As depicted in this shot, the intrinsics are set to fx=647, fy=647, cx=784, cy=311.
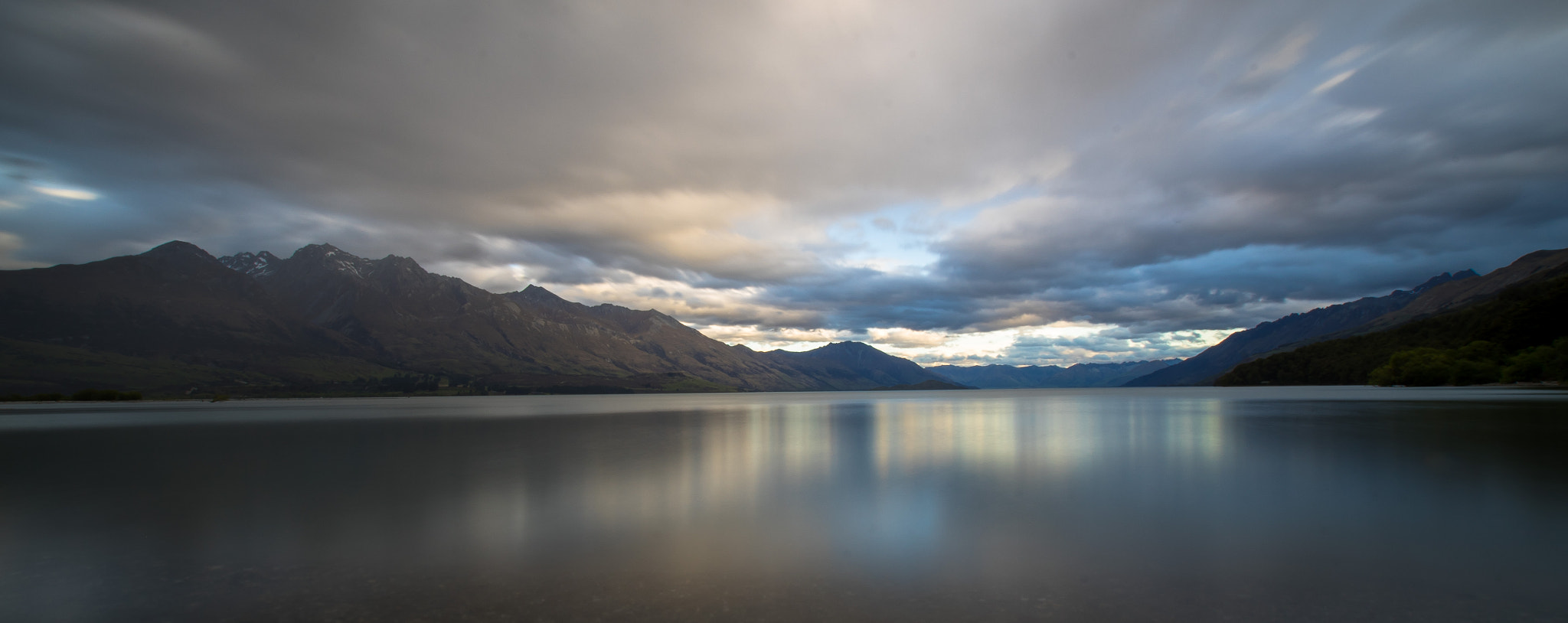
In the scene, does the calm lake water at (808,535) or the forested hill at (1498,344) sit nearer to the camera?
the calm lake water at (808,535)

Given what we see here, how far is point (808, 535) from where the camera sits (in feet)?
48.2

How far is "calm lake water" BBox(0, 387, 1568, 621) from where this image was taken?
9.73m

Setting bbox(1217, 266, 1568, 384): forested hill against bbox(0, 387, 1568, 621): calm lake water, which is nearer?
bbox(0, 387, 1568, 621): calm lake water

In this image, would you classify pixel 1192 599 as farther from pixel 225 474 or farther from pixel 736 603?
pixel 225 474

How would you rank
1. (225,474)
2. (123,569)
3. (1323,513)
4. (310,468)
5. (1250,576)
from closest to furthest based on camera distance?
(1250,576) → (123,569) → (1323,513) → (225,474) → (310,468)

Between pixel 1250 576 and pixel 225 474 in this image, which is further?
pixel 225 474

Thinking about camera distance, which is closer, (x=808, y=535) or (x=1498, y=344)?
(x=808, y=535)

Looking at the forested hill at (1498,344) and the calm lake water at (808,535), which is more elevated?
the forested hill at (1498,344)

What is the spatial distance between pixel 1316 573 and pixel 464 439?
44.1 m

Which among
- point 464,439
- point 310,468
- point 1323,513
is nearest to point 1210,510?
point 1323,513

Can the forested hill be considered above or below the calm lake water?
above

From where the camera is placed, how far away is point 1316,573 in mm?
11008

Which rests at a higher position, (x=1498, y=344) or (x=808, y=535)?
(x=1498, y=344)

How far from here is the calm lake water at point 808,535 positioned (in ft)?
31.9
